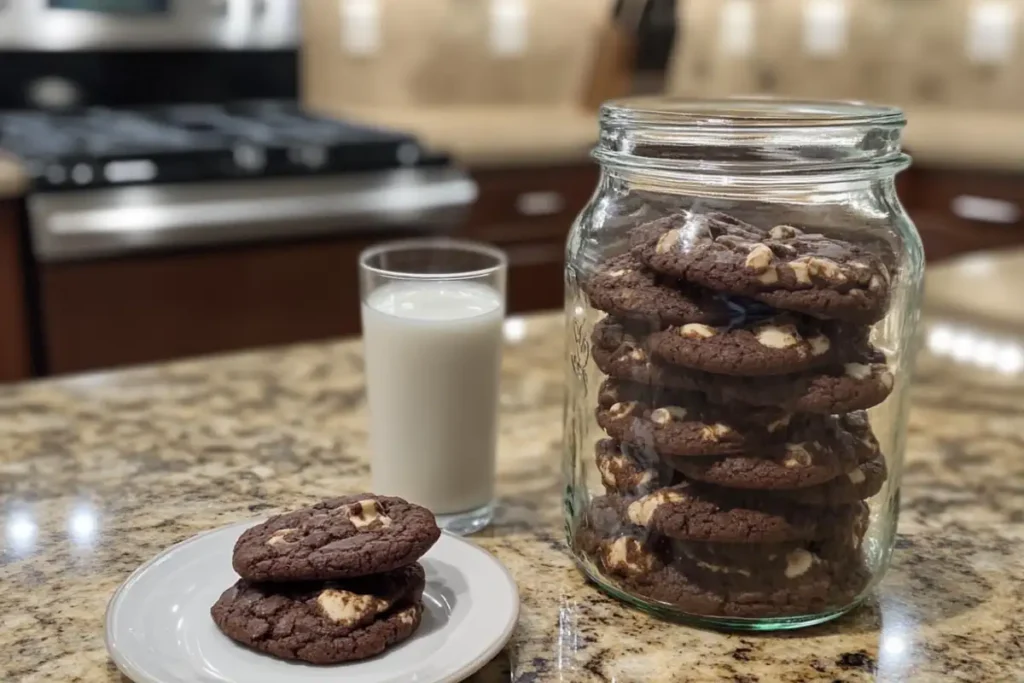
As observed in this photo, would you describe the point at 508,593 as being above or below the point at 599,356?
below

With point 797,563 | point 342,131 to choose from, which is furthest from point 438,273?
point 342,131

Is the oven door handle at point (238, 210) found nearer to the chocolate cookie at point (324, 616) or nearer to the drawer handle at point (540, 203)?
the drawer handle at point (540, 203)

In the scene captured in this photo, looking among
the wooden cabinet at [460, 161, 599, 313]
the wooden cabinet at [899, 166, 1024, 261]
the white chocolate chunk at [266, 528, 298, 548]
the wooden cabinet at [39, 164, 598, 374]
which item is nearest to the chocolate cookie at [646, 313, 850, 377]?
the white chocolate chunk at [266, 528, 298, 548]

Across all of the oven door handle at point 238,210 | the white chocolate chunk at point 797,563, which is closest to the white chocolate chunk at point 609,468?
the white chocolate chunk at point 797,563

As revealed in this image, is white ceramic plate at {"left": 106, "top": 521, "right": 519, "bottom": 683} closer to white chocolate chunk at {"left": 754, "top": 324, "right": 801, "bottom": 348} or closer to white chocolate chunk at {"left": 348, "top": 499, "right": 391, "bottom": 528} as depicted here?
white chocolate chunk at {"left": 348, "top": 499, "right": 391, "bottom": 528}

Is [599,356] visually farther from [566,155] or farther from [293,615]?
[566,155]

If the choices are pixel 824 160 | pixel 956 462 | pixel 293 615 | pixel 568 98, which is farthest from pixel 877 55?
pixel 293 615

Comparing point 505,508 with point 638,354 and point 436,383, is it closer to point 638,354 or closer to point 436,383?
point 436,383
